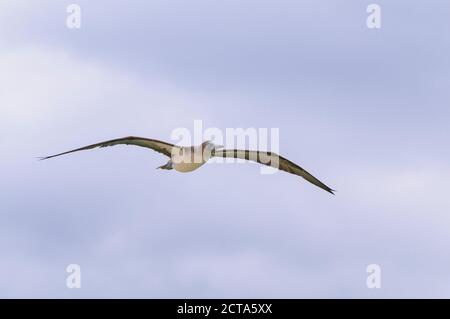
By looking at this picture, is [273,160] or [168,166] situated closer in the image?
[168,166]

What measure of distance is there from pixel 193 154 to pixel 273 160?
3939 millimetres

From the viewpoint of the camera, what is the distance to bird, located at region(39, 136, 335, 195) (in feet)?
130

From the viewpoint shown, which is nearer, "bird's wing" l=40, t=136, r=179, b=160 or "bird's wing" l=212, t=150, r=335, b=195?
"bird's wing" l=40, t=136, r=179, b=160

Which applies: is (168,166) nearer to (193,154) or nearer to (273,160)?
(193,154)

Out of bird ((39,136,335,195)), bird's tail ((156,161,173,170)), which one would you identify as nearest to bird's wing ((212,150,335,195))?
bird ((39,136,335,195))

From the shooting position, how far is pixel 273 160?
42.4m

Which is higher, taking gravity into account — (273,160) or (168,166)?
(273,160)

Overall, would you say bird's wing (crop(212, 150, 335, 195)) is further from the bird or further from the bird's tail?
the bird's tail

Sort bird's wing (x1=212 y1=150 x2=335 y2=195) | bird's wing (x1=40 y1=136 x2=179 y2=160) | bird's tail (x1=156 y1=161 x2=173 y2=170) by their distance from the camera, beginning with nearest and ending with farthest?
bird's wing (x1=40 y1=136 x2=179 y2=160) < bird's tail (x1=156 y1=161 x2=173 y2=170) < bird's wing (x1=212 y1=150 x2=335 y2=195)

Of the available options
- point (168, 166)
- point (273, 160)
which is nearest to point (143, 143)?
point (168, 166)

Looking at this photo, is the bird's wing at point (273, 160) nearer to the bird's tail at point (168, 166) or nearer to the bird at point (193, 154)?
the bird at point (193, 154)
